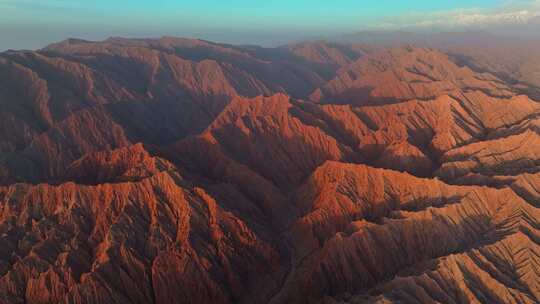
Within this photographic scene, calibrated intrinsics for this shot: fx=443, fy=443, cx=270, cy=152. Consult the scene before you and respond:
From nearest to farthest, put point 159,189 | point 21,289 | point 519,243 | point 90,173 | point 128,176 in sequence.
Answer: point 519,243
point 21,289
point 159,189
point 128,176
point 90,173

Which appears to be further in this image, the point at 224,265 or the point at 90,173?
the point at 90,173

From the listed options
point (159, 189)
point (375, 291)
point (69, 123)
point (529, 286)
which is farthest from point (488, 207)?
point (69, 123)

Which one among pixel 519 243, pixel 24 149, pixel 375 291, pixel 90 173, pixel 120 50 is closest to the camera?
pixel 375 291

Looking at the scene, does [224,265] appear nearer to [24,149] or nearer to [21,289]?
[21,289]

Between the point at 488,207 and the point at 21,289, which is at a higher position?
the point at 488,207

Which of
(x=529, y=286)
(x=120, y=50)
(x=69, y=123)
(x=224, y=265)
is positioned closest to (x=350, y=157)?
(x=224, y=265)

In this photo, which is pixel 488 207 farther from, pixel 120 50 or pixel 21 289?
pixel 120 50
